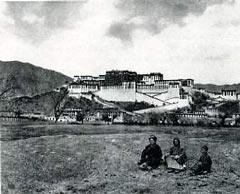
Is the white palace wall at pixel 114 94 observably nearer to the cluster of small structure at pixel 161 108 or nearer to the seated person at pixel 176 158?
the cluster of small structure at pixel 161 108

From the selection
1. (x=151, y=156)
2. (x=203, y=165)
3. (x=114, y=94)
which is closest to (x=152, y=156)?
(x=151, y=156)

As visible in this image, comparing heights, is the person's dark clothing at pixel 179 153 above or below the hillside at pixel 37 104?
below

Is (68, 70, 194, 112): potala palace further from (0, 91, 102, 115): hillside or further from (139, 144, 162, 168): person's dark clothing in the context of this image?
(139, 144, 162, 168): person's dark clothing

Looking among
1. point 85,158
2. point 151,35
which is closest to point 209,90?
point 151,35

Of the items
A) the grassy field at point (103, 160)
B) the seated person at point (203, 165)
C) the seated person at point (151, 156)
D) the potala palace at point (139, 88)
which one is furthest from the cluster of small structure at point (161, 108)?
the seated person at point (203, 165)

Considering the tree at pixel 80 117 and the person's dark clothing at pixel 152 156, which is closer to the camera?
the person's dark clothing at pixel 152 156

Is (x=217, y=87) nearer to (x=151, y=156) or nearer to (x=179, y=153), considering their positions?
(x=179, y=153)

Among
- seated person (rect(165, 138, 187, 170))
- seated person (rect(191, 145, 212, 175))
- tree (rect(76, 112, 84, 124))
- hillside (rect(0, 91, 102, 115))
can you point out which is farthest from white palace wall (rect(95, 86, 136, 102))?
seated person (rect(191, 145, 212, 175))
